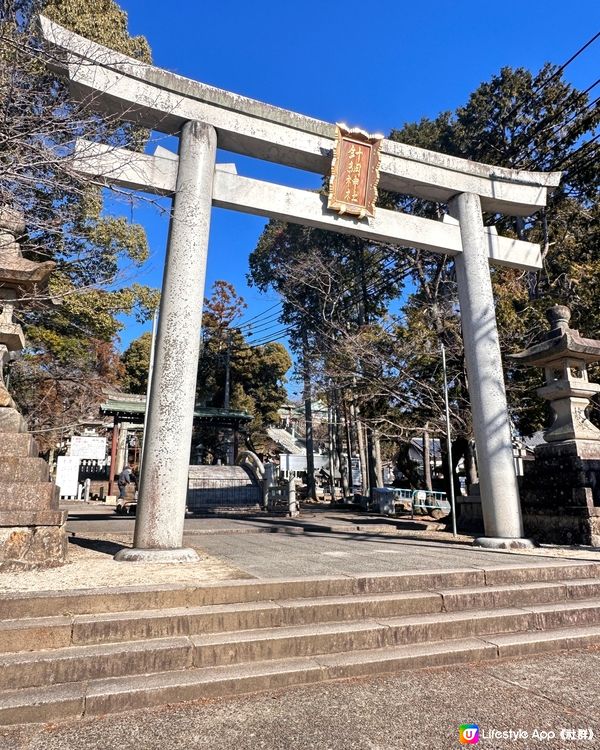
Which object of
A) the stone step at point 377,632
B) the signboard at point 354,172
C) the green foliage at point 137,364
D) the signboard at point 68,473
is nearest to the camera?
the stone step at point 377,632

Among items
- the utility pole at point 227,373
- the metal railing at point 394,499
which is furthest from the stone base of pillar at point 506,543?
the utility pole at point 227,373

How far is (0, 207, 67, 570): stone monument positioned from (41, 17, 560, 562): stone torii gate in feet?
2.79

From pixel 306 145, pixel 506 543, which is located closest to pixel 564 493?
pixel 506 543

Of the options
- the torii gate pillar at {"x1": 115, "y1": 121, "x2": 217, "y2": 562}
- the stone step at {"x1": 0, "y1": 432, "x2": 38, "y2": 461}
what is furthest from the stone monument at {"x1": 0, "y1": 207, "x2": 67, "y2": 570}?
the torii gate pillar at {"x1": 115, "y1": 121, "x2": 217, "y2": 562}

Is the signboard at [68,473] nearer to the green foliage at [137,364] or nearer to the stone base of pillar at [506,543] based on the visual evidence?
the green foliage at [137,364]

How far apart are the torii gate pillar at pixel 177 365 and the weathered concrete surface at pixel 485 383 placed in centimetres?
433

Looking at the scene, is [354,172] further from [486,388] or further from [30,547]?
[30,547]

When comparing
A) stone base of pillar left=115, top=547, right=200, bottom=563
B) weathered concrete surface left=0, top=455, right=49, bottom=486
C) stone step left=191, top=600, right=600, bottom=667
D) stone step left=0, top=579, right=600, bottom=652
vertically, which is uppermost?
weathered concrete surface left=0, top=455, right=49, bottom=486

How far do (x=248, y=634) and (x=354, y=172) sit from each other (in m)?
6.45

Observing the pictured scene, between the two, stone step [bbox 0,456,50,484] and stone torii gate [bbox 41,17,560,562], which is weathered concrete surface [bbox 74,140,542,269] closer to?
stone torii gate [bbox 41,17,560,562]

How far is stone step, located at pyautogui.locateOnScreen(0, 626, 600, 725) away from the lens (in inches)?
100

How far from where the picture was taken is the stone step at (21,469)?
457cm

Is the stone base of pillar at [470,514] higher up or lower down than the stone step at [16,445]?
lower down

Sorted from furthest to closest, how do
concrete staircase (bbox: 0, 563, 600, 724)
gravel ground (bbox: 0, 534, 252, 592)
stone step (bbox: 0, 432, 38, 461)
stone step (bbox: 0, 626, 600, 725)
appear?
stone step (bbox: 0, 432, 38, 461) → gravel ground (bbox: 0, 534, 252, 592) → concrete staircase (bbox: 0, 563, 600, 724) → stone step (bbox: 0, 626, 600, 725)
